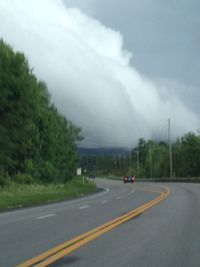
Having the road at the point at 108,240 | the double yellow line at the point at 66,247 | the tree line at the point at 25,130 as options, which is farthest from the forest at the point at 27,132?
the double yellow line at the point at 66,247

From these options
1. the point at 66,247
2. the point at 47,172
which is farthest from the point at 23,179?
the point at 66,247

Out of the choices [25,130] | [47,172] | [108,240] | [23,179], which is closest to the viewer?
[108,240]

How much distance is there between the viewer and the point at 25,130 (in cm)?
5825

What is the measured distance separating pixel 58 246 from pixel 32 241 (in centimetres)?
118

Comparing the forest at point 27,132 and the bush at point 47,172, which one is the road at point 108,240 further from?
the bush at point 47,172

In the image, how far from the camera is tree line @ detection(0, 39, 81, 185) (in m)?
54.2

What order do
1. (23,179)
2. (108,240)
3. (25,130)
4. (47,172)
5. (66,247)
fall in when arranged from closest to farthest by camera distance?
(66,247) → (108,240) → (25,130) → (23,179) → (47,172)

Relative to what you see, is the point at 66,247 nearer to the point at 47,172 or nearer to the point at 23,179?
the point at 23,179

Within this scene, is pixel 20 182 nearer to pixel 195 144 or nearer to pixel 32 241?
pixel 32 241

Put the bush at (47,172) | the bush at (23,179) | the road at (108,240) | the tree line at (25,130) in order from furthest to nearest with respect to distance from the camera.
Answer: the bush at (47,172), the bush at (23,179), the tree line at (25,130), the road at (108,240)

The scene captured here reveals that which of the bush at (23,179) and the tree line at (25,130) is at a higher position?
the tree line at (25,130)

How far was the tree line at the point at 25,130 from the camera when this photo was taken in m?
54.2

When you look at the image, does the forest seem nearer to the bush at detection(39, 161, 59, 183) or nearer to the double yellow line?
the bush at detection(39, 161, 59, 183)

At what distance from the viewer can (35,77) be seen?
63.8 meters
